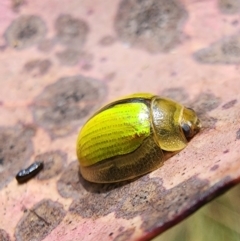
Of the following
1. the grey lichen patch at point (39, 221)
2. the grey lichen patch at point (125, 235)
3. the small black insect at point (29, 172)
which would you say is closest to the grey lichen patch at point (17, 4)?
the small black insect at point (29, 172)

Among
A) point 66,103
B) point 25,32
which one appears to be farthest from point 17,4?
point 66,103

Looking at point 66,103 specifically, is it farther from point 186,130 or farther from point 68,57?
point 186,130

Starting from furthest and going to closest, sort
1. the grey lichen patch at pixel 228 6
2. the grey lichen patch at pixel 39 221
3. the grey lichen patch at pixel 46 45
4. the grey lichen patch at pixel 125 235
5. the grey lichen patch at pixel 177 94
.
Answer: the grey lichen patch at pixel 46 45
the grey lichen patch at pixel 228 6
the grey lichen patch at pixel 177 94
the grey lichen patch at pixel 39 221
the grey lichen patch at pixel 125 235

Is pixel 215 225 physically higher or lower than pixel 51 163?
lower

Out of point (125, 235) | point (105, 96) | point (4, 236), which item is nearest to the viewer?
point (125, 235)

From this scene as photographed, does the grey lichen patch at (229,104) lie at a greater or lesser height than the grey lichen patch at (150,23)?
greater

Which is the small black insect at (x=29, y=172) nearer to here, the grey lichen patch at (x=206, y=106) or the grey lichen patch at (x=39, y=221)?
the grey lichen patch at (x=39, y=221)
